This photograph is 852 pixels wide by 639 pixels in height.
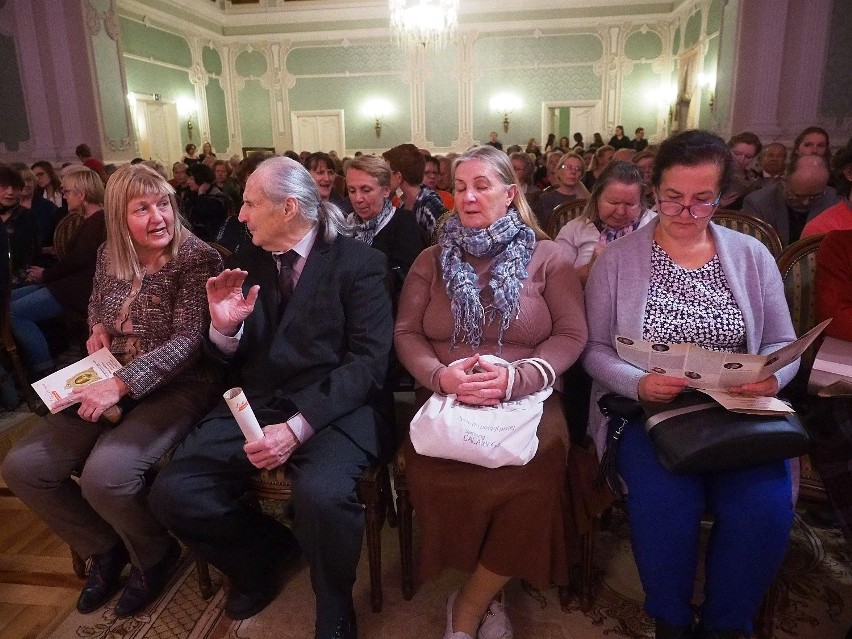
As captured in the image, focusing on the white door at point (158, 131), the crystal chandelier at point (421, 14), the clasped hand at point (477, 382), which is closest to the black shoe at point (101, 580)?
the clasped hand at point (477, 382)

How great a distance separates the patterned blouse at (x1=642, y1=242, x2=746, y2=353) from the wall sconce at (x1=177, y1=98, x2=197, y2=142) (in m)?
12.9

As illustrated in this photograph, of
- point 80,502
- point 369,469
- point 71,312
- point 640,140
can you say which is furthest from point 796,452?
point 640,140

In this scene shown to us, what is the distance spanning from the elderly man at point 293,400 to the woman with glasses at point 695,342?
69cm

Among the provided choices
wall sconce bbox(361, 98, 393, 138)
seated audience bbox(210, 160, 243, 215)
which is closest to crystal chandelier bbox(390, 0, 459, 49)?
wall sconce bbox(361, 98, 393, 138)

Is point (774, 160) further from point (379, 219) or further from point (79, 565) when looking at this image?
point (79, 565)

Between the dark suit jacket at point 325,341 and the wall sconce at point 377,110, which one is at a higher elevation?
the wall sconce at point 377,110

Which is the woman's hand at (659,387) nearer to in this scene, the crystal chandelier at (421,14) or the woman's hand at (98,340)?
the woman's hand at (98,340)

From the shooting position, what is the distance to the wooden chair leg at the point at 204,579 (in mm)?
1839

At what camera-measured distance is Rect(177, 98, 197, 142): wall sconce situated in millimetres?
12375

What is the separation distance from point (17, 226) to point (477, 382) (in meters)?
3.46

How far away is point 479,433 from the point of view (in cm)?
149

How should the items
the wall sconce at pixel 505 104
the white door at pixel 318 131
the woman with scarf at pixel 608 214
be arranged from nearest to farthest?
the woman with scarf at pixel 608 214 < the wall sconce at pixel 505 104 < the white door at pixel 318 131

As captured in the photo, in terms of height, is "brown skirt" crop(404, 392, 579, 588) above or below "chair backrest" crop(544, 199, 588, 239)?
below

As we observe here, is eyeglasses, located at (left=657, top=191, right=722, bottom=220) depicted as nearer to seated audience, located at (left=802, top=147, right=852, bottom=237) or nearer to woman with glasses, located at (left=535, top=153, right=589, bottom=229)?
seated audience, located at (left=802, top=147, right=852, bottom=237)
